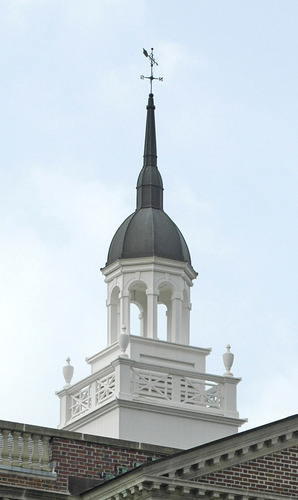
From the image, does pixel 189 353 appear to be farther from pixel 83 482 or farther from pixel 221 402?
pixel 83 482

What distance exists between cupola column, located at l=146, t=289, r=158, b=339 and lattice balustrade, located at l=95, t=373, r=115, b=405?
7.94ft

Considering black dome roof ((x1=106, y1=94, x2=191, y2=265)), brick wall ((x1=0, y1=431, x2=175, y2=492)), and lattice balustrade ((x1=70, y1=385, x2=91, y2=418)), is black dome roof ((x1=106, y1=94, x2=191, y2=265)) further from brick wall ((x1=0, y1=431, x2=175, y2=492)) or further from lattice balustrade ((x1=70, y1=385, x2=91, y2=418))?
brick wall ((x1=0, y1=431, x2=175, y2=492))

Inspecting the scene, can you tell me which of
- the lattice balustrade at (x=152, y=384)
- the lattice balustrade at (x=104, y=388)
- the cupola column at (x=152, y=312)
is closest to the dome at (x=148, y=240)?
the cupola column at (x=152, y=312)

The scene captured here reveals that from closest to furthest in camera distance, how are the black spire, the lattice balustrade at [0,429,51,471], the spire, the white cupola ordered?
the lattice balustrade at [0,429,51,471]
the white cupola
the black spire
the spire

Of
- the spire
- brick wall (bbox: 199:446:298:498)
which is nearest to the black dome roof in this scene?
the spire

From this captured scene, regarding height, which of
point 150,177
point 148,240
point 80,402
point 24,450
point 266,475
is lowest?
point 266,475

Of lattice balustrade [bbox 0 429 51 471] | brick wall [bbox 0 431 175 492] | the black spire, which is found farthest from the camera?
the black spire

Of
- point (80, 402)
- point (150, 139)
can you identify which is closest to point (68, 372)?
point (80, 402)

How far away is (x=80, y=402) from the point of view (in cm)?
5275

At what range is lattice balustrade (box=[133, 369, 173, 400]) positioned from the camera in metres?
51.7

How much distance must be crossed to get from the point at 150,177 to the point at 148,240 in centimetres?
282

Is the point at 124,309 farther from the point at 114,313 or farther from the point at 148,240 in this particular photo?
the point at 148,240

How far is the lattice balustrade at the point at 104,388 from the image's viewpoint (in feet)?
169

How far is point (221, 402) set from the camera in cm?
5294
